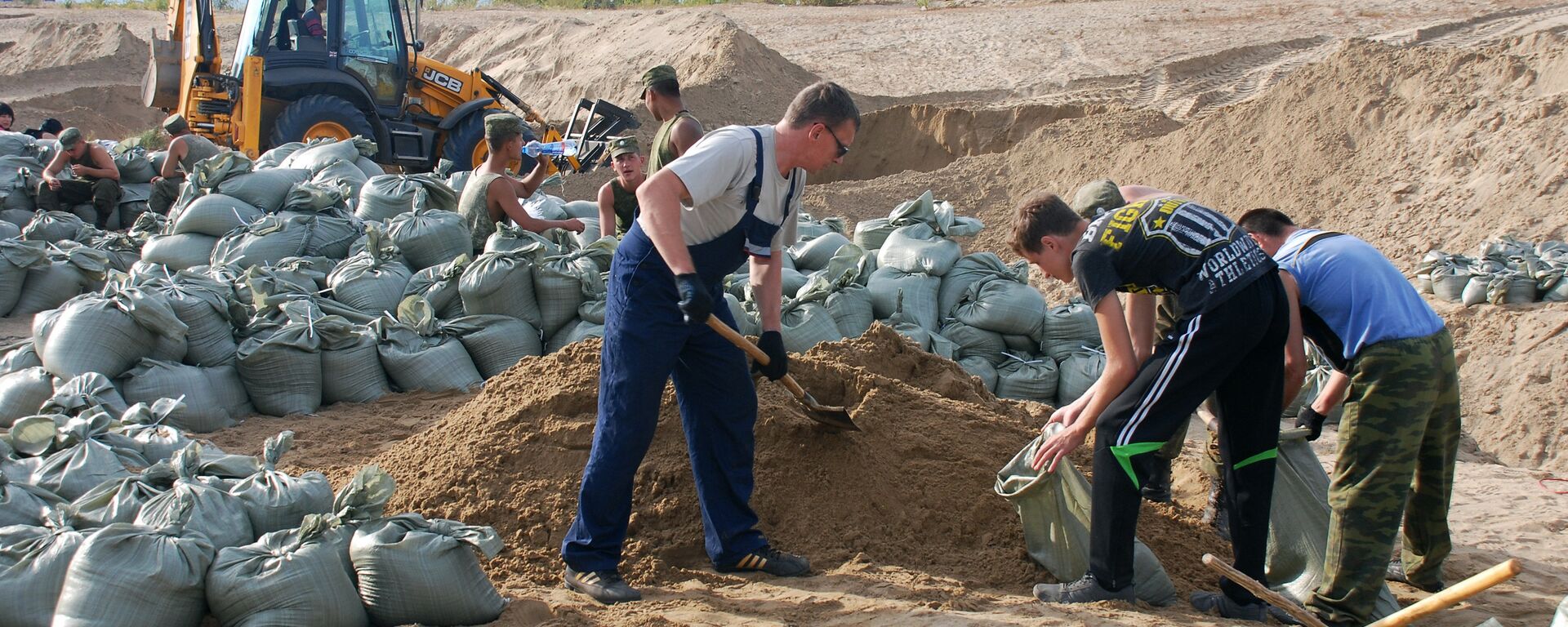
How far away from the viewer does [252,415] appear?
17.5 ft

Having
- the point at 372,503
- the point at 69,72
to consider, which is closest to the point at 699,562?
the point at 372,503

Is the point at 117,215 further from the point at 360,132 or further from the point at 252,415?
the point at 252,415

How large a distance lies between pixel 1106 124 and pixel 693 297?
32.3 feet

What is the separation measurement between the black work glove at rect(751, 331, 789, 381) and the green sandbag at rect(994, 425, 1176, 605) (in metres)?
0.70

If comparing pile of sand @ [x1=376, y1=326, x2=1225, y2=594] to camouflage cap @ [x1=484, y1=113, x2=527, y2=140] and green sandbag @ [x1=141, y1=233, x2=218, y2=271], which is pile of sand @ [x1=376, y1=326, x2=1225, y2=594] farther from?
green sandbag @ [x1=141, y1=233, x2=218, y2=271]

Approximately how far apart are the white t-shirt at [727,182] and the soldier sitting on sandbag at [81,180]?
7.93 meters

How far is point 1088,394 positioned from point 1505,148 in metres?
7.89

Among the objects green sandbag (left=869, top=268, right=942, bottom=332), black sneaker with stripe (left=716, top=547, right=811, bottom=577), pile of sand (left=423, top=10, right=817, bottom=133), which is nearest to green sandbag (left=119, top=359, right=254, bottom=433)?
black sneaker with stripe (left=716, top=547, right=811, bottom=577)

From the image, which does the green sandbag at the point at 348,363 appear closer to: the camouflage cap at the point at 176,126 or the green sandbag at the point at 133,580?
the green sandbag at the point at 133,580

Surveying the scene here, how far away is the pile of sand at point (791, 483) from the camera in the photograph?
11.5 feet

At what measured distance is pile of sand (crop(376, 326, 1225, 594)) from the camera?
3.51 meters

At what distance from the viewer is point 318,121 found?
10383mm

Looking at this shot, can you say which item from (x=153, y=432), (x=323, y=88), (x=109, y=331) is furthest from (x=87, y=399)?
(x=323, y=88)

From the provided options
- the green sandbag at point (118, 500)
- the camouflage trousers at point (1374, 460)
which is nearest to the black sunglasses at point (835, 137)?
the camouflage trousers at point (1374, 460)
